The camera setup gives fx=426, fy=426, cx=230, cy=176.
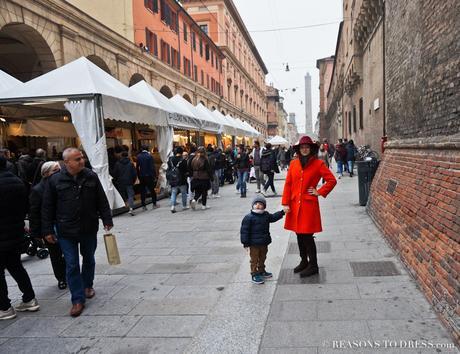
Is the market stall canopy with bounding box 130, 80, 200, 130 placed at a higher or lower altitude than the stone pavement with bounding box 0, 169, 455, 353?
higher

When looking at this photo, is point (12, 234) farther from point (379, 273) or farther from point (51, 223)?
point (379, 273)

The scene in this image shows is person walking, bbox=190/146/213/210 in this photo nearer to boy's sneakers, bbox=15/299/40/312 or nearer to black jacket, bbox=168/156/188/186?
black jacket, bbox=168/156/188/186

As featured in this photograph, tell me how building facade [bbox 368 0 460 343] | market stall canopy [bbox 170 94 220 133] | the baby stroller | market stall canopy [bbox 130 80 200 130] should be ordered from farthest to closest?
market stall canopy [bbox 170 94 220 133] < market stall canopy [bbox 130 80 200 130] < the baby stroller < building facade [bbox 368 0 460 343]

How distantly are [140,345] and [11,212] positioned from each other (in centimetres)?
201

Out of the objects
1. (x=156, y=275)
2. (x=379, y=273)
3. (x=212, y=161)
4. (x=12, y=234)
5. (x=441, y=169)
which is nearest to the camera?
(x=12, y=234)

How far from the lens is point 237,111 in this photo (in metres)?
54.2

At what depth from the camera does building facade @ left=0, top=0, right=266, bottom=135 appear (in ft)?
48.3

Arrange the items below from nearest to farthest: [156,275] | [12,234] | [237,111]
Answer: [12,234] → [156,275] → [237,111]

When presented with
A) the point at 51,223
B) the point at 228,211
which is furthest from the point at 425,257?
the point at 228,211

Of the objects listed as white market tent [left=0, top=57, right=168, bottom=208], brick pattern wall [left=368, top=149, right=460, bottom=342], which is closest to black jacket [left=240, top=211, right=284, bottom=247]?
brick pattern wall [left=368, top=149, right=460, bottom=342]

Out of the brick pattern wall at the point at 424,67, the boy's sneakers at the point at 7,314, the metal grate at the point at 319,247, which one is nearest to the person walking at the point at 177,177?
the metal grate at the point at 319,247

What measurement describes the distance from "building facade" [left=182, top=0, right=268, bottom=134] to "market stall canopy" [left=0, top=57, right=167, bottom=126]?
1370 inches

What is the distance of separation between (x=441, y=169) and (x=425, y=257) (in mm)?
1065

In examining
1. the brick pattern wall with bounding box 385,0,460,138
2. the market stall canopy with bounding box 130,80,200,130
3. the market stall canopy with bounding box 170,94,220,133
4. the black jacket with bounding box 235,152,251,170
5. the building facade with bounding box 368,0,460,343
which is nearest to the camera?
the building facade with bounding box 368,0,460,343
